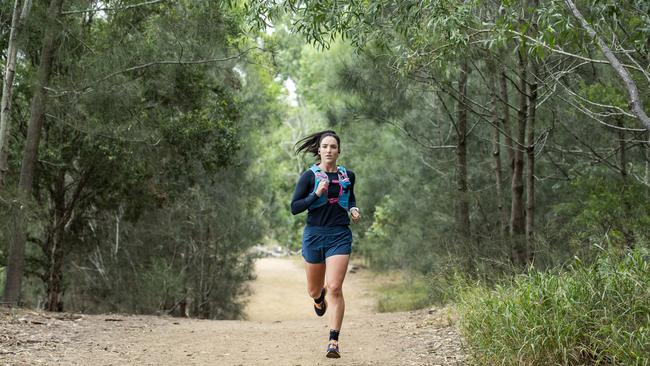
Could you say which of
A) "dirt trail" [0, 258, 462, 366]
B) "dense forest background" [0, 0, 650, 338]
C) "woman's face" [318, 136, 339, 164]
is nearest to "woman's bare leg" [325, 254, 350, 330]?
"dirt trail" [0, 258, 462, 366]

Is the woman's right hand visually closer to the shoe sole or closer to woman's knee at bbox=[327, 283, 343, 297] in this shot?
woman's knee at bbox=[327, 283, 343, 297]

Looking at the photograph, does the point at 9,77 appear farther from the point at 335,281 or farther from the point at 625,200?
the point at 625,200

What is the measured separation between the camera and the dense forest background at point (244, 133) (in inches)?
291

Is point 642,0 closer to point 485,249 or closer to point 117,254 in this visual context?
point 485,249

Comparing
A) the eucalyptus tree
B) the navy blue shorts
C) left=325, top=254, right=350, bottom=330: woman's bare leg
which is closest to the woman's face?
the navy blue shorts

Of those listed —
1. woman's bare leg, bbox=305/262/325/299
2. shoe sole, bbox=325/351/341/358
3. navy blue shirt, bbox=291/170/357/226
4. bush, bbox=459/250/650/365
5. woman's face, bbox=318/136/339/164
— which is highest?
woman's face, bbox=318/136/339/164

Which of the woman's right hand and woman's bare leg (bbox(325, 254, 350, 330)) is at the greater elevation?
the woman's right hand

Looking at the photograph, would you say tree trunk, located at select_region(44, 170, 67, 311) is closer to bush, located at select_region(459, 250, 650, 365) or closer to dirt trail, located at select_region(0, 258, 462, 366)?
dirt trail, located at select_region(0, 258, 462, 366)

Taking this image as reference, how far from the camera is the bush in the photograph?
193 inches

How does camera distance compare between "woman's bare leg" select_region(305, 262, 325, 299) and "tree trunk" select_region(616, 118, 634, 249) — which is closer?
"woman's bare leg" select_region(305, 262, 325, 299)

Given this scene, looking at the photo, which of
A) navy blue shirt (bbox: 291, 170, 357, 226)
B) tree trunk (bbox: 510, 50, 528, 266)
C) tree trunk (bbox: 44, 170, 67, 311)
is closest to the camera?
navy blue shirt (bbox: 291, 170, 357, 226)

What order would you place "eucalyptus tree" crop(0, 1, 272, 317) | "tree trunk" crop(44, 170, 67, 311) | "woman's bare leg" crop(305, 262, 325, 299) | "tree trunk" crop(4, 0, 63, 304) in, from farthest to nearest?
"tree trunk" crop(44, 170, 67, 311)
"eucalyptus tree" crop(0, 1, 272, 317)
"tree trunk" crop(4, 0, 63, 304)
"woman's bare leg" crop(305, 262, 325, 299)

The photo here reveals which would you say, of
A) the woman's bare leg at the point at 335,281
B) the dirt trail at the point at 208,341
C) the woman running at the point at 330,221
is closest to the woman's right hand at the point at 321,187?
the woman running at the point at 330,221

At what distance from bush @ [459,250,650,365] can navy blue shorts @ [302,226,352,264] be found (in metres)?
1.39
